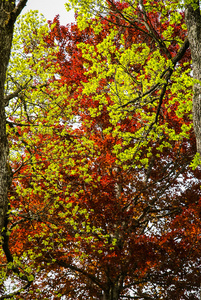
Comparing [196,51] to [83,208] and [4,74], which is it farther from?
[83,208]

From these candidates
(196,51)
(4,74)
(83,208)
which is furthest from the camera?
(83,208)

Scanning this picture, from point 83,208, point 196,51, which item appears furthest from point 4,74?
point 83,208

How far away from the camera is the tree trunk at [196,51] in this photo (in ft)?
15.8

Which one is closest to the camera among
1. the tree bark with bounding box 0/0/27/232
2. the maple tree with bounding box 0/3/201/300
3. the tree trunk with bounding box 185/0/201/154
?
the tree bark with bounding box 0/0/27/232

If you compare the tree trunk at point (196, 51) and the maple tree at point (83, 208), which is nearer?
the tree trunk at point (196, 51)

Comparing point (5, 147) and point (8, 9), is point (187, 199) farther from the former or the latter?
point (8, 9)

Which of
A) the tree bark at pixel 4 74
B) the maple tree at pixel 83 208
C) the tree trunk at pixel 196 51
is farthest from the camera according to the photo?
the maple tree at pixel 83 208

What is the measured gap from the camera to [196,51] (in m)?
5.14

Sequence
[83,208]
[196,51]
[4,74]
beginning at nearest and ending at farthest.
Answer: [4,74]
[196,51]
[83,208]

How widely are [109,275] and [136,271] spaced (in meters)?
1.08

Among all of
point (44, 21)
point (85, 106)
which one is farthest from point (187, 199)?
point (44, 21)

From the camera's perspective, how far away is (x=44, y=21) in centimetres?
951

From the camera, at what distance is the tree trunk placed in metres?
4.82

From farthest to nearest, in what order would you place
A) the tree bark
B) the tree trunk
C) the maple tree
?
the maple tree
the tree trunk
the tree bark
